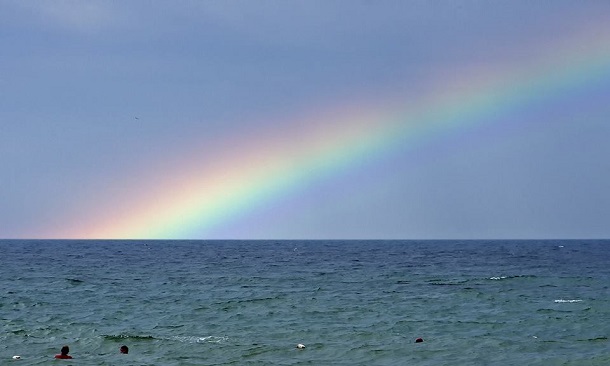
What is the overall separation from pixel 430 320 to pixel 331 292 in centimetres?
1769

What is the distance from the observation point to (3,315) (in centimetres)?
4600

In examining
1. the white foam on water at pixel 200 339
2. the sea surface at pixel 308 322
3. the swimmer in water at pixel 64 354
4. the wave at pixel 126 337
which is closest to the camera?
the swimmer in water at pixel 64 354

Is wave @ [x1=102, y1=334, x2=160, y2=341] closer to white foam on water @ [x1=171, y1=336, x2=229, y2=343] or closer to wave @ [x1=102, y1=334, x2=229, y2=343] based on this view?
wave @ [x1=102, y1=334, x2=229, y2=343]

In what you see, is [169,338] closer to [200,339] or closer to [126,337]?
[200,339]

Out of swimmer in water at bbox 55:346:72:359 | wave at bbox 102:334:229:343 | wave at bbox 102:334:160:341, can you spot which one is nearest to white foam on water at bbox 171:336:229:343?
wave at bbox 102:334:229:343

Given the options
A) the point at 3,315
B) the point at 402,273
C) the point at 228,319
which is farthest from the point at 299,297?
the point at 402,273

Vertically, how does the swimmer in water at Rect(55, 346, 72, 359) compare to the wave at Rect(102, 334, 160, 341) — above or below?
below

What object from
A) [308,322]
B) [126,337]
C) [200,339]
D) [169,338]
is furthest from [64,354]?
[308,322]

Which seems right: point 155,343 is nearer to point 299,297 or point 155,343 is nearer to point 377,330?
point 377,330

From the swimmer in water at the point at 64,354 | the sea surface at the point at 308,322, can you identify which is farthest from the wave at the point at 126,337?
the swimmer in water at the point at 64,354

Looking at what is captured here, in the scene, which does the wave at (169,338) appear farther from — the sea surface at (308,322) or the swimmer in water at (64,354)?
the swimmer in water at (64,354)

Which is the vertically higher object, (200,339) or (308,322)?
(308,322)

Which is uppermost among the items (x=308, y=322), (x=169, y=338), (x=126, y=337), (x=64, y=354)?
(x=308, y=322)

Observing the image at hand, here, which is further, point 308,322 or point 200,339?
point 308,322
